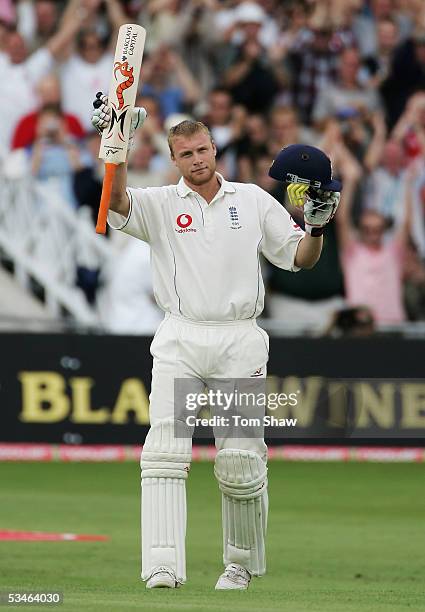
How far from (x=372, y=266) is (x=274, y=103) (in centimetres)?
218

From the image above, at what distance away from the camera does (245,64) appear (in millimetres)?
16156

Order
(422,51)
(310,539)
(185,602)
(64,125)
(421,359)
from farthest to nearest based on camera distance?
(422,51)
(64,125)
(421,359)
(310,539)
(185,602)

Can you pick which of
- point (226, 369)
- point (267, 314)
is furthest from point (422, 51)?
point (226, 369)

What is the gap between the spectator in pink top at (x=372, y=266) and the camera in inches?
593

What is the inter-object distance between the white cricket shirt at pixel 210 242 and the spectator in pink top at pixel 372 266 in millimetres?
7148

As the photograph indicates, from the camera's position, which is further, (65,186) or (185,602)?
(65,186)

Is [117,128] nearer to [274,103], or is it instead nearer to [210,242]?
[210,242]

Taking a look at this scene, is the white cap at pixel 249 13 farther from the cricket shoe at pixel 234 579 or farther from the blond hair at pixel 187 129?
the cricket shoe at pixel 234 579

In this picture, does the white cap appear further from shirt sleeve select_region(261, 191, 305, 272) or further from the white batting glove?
the white batting glove

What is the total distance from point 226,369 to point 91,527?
138 inches

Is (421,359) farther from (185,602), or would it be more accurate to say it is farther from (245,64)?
(185,602)

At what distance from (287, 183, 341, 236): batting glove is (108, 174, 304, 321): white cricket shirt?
26 cm

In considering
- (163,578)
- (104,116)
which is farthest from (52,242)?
(163,578)

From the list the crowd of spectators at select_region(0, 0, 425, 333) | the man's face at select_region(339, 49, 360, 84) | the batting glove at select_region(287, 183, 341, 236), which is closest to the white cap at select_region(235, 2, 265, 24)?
the crowd of spectators at select_region(0, 0, 425, 333)
